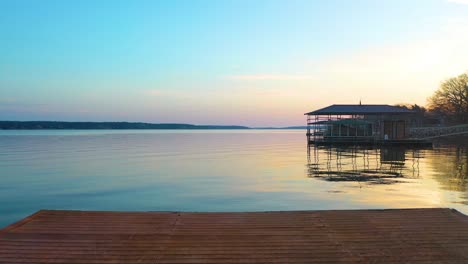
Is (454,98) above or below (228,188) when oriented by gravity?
above

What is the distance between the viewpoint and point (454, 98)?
79.2 meters

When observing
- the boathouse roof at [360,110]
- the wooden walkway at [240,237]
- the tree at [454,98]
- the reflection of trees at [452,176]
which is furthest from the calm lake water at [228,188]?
the tree at [454,98]

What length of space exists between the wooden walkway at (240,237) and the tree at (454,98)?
3219 inches

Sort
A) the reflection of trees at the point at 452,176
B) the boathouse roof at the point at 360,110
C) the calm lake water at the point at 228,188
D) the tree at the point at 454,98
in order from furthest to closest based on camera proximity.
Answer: the tree at the point at 454,98 → the boathouse roof at the point at 360,110 → the reflection of trees at the point at 452,176 → the calm lake water at the point at 228,188

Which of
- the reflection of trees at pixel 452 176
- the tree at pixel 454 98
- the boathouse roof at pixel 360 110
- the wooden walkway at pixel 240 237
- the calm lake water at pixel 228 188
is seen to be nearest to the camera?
→ the wooden walkway at pixel 240 237

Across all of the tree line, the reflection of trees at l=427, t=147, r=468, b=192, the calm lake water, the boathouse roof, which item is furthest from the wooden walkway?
the tree line

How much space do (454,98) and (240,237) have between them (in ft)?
Answer: 286

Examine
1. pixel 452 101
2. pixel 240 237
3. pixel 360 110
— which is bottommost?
Answer: pixel 240 237

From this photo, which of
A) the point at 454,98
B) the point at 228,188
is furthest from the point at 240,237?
the point at 454,98

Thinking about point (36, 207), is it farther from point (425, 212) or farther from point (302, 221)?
point (425, 212)

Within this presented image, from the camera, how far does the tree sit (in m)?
77.0

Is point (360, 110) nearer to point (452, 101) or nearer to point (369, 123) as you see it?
point (369, 123)

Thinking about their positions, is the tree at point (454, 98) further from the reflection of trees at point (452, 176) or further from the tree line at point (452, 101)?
the reflection of trees at point (452, 176)

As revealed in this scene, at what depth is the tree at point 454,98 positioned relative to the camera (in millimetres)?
77000
